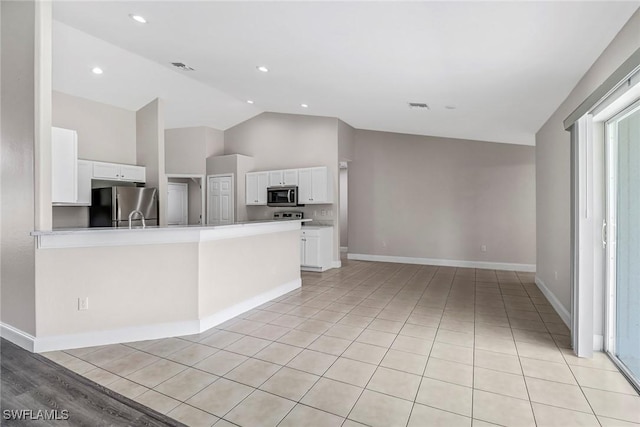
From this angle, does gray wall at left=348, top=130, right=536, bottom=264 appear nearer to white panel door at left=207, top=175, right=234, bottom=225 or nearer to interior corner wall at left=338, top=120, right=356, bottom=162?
interior corner wall at left=338, top=120, right=356, bottom=162

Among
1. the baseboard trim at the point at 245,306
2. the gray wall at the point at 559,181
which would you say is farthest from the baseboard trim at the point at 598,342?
the baseboard trim at the point at 245,306

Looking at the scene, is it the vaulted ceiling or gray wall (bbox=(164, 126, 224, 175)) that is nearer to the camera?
the vaulted ceiling

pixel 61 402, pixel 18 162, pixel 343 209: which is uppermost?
pixel 18 162

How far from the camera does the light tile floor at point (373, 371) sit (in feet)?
6.31

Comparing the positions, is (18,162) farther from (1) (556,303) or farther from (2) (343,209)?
(2) (343,209)

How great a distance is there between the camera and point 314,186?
6.48m

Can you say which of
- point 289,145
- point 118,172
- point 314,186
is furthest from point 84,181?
point 314,186

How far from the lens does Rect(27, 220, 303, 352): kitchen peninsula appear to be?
2805 mm

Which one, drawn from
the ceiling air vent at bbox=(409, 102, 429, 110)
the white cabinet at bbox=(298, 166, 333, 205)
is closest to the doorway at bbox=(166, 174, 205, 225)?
the white cabinet at bbox=(298, 166, 333, 205)

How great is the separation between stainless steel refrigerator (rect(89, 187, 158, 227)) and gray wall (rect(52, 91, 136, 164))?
0.67 meters

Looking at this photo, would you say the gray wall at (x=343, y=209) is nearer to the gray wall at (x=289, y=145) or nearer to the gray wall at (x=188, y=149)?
the gray wall at (x=289, y=145)

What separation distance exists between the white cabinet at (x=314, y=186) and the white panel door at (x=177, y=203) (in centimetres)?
307

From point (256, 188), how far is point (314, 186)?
143 cm

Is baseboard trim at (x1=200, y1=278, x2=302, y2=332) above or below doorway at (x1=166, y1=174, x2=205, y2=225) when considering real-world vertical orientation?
below
